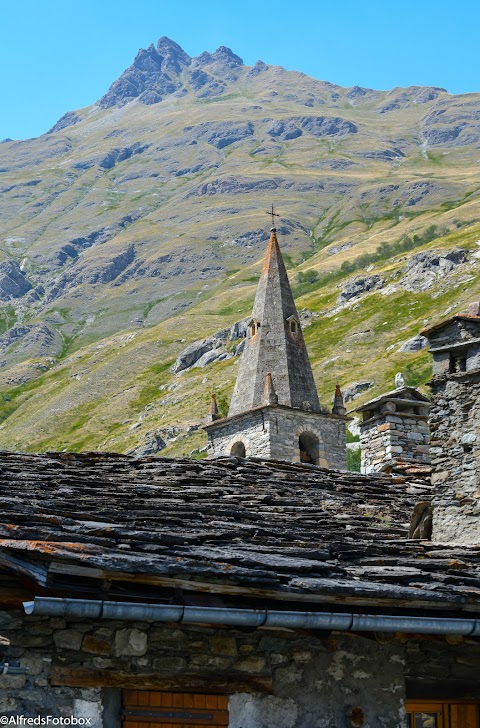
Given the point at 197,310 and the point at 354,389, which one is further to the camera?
the point at 197,310

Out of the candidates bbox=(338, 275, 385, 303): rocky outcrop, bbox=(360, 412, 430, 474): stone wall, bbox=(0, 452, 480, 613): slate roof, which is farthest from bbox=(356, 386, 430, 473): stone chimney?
bbox=(338, 275, 385, 303): rocky outcrop

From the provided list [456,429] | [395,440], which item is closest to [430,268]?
[395,440]

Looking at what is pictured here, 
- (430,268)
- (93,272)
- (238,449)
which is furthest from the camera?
(93,272)

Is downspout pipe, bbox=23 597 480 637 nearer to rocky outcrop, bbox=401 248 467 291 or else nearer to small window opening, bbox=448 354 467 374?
small window opening, bbox=448 354 467 374

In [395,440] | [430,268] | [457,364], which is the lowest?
[457,364]

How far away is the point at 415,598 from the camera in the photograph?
300 inches

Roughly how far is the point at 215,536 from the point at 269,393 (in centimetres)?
2058

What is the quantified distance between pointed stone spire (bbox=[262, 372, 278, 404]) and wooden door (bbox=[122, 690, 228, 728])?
68.9 ft

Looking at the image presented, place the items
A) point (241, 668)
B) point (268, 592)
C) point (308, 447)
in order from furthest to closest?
point (308, 447), point (241, 668), point (268, 592)

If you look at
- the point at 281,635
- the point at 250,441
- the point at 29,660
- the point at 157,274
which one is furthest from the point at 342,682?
the point at 157,274

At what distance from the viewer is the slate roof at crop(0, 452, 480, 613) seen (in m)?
7.00

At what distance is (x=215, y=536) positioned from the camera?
839 cm

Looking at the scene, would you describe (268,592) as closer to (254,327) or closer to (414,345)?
(254,327)

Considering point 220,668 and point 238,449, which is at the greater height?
point 238,449
